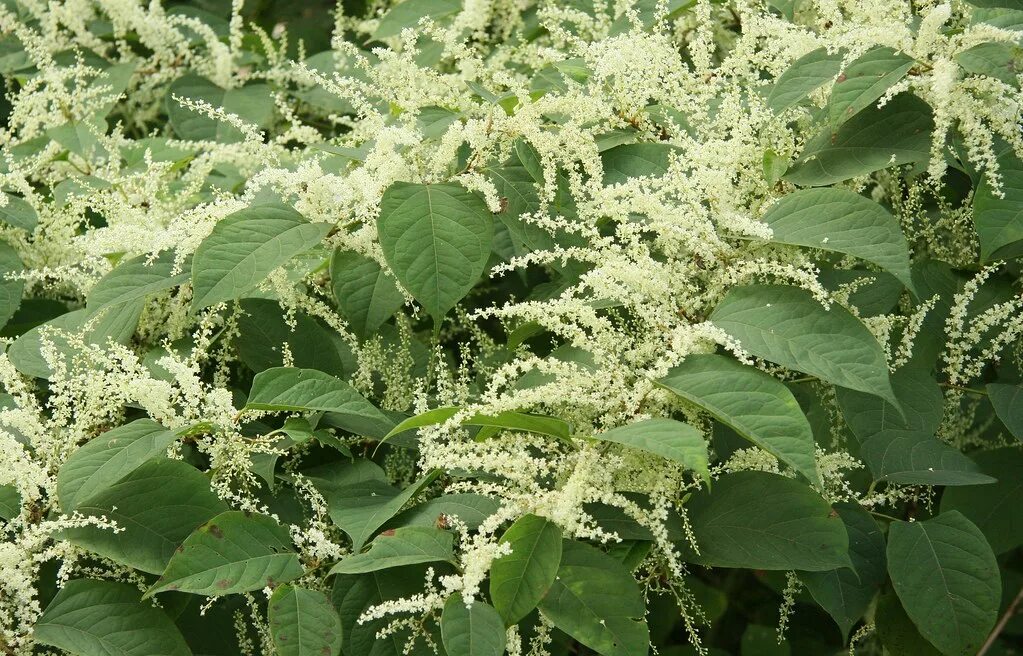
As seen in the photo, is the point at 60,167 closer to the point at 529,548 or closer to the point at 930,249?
the point at 529,548

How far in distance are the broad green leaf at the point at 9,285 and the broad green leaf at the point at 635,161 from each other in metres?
1.41

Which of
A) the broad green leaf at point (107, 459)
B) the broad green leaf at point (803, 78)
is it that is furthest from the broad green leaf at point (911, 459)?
the broad green leaf at point (107, 459)

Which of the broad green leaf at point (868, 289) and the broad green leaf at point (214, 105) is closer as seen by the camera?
the broad green leaf at point (868, 289)

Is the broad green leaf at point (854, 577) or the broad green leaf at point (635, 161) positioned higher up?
the broad green leaf at point (635, 161)

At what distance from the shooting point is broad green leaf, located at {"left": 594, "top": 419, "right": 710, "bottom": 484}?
5.37 ft

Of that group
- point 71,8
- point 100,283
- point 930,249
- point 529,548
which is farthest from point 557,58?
point 71,8

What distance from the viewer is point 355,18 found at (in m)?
3.89

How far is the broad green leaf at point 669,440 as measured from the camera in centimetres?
164

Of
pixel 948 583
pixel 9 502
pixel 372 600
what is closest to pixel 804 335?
pixel 948 583

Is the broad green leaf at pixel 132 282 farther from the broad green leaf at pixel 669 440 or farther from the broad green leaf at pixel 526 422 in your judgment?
the broad green leaf at pixel 669 440

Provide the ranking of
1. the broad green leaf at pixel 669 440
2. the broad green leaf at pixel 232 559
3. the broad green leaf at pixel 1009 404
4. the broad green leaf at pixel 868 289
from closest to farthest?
the broad green leaf at pixel 669 440
the broad green leaf at pixel 232 559
the broad green leaf at pixel 1009 404
the broad green leaf at pixel 868 289

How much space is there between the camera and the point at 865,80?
7.33 feet

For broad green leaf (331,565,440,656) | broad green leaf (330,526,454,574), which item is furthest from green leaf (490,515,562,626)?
broad green leaf (331,565,440,656)

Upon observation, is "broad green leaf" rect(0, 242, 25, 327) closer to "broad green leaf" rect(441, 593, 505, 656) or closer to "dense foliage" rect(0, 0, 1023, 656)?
"dense foliage" rect(0, 0, 1023, 656)
